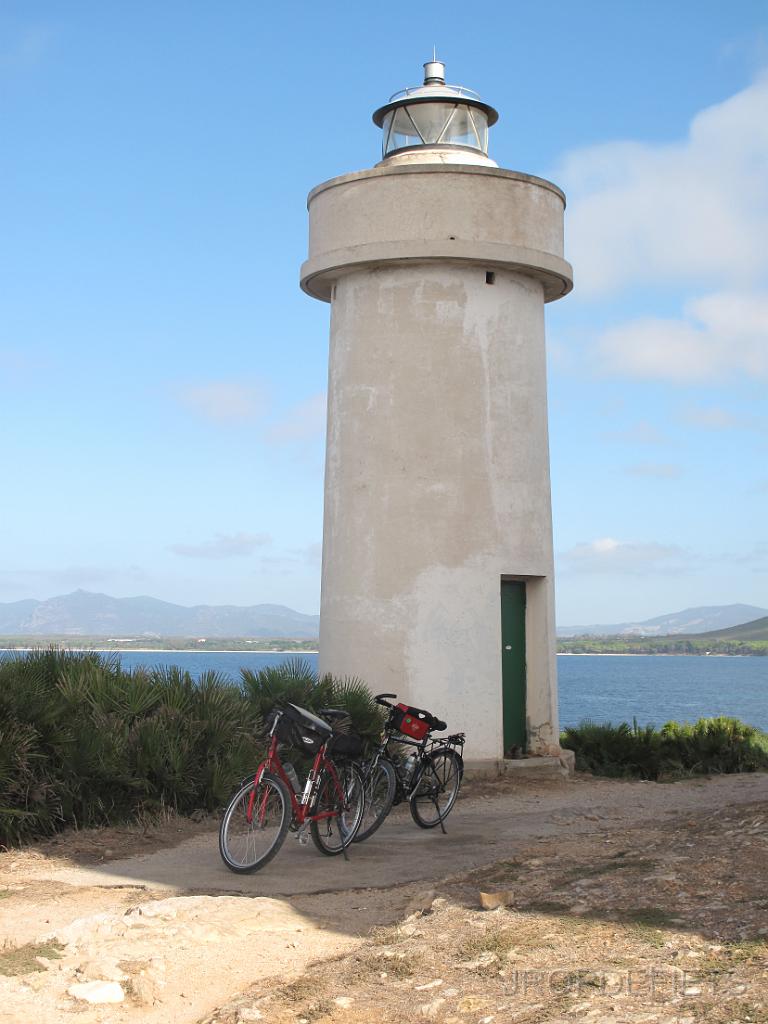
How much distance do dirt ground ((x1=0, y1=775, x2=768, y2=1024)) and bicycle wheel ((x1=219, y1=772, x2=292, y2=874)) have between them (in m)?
0.48

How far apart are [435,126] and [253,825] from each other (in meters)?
10.7

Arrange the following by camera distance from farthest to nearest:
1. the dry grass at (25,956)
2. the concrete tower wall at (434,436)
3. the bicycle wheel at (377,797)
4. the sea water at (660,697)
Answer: the sea water at (660,697), the concrete tower wall at (434,436), the bicycle wheel at (377,797), the dry grass at (25,956)

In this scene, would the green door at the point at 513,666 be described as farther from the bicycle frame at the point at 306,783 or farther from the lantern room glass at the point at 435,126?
the bicycle frame at the point at 306,783

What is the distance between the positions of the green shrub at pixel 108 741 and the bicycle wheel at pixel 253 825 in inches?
87.2

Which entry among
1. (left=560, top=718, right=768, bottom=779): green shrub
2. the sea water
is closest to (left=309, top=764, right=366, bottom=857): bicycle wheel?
(left=560, top=718, right=768, bottom=779): green shrub

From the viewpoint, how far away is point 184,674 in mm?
13016

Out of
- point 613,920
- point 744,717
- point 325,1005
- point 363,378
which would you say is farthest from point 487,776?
point 744,717

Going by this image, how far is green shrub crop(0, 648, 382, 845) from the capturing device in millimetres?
10734

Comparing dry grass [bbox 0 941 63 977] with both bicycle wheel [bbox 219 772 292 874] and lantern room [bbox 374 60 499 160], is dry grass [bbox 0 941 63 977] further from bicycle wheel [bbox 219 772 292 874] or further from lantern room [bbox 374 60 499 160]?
lantern room [bbox 374 60 499 160]

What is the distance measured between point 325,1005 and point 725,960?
1985 mm

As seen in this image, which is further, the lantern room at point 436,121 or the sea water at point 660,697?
the sea water at point 660,697

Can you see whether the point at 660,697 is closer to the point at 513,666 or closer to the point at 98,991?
the point at 513,666

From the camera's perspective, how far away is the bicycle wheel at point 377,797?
10.5m

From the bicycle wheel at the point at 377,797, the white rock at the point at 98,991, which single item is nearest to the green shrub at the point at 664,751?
the bicycle wheel at the point at 377,797
